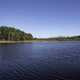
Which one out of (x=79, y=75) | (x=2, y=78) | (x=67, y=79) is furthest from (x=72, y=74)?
(x=2, y=78)

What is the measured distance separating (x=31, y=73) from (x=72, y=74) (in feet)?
24.8

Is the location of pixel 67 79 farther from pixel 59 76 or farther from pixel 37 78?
pixel 37 78

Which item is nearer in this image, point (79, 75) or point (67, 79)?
point (67, 79)

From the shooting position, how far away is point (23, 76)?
2670cm

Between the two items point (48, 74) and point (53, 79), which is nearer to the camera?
point (53, 79)

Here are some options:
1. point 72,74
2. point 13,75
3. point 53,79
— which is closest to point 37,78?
point 53,79

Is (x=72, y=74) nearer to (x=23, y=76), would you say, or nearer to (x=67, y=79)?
(x=67, y=79)

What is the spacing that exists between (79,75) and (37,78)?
7.58m

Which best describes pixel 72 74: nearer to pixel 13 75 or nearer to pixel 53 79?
pixel 53 79

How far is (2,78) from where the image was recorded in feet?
84.1

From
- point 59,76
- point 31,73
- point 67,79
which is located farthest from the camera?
point 31,73

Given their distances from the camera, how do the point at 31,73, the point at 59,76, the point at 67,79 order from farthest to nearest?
the point at 31,73 < the point at 59,76 < the point at 67,79

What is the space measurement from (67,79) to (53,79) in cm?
229

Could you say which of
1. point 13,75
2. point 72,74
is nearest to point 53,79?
point 72,74
